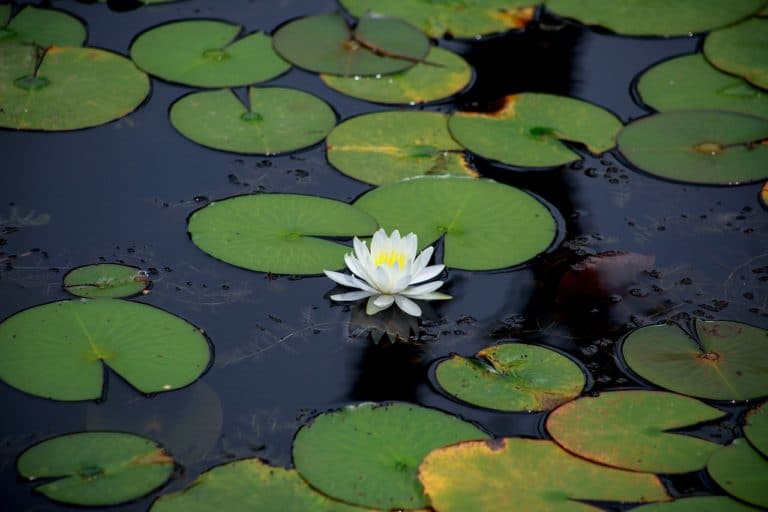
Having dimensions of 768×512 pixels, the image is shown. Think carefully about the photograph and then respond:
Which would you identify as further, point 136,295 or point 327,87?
point 327,87

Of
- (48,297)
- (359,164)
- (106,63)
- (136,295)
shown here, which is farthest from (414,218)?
(106,63)

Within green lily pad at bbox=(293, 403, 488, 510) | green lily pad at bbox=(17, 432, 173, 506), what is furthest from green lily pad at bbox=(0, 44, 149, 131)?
green lily pad at bbox=(293, 403, 488, 510)

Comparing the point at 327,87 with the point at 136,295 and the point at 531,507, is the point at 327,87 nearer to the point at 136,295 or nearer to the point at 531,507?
the point at 136,295

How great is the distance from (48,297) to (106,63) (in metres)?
1.68

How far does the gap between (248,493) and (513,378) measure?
3.22 feet

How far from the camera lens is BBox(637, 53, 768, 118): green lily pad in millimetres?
4805

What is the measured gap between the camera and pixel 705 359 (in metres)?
3.44

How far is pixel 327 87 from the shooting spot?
16.0 feet

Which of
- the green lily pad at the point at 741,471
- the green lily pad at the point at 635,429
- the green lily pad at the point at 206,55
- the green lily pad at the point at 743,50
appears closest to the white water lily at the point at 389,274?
the green lily pad at the point at 635,429

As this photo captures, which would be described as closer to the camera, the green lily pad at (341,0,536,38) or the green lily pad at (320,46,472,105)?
the green lily pad at (320,46,472,105)

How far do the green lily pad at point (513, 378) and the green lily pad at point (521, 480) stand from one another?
0.19 meters

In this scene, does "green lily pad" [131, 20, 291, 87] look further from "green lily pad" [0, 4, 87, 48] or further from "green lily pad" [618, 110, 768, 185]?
"green lily pad" [618, 110, 768, 185]

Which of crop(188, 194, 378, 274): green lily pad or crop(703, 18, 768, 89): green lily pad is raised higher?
crop(703, 18, 768, 89): green lily pad

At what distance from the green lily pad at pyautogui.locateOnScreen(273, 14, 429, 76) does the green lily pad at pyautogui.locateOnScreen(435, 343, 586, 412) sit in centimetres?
202
